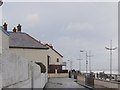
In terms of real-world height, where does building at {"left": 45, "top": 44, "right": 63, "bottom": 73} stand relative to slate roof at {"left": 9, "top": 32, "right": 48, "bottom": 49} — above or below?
below

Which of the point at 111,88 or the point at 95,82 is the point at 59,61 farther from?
the point at 111,88

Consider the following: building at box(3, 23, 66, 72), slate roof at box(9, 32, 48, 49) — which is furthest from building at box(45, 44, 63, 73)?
slate roof at box(9, 32, 48, 49)

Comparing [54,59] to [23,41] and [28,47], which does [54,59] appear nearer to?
[23,41]

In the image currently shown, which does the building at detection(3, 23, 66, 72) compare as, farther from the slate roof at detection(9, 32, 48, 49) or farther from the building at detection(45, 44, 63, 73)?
the building at detection(45, 44, 63, 73)

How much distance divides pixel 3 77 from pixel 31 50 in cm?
5743

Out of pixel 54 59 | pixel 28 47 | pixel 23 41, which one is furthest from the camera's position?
pixel 54 59

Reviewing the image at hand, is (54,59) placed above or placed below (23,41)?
below

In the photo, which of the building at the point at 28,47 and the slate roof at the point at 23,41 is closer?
the building at the point at 28,47

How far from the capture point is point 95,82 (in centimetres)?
3912

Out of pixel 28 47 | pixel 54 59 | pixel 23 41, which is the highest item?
pixel 23 41

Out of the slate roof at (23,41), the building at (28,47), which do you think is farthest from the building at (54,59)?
the slate roof at (23,41)

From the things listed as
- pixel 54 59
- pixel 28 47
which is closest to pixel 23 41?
pixel 28 47

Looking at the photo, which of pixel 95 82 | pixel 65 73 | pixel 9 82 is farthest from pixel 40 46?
pixel 9 82

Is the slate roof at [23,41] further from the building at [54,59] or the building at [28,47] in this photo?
the building at [54,59]
